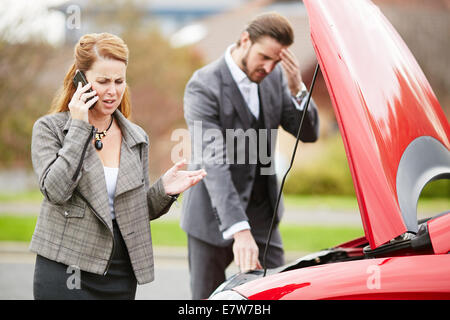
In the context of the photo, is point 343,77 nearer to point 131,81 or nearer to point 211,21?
point 131,81

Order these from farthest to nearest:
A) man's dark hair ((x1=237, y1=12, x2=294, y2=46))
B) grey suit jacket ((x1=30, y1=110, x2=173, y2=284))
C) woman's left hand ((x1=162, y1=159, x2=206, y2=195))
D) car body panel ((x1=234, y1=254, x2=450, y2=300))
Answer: man's dark hair ((x1=237, y1=12, x2=294, y2=46)) < woman's left hand ((x1=162, y1=159, x2=206, y2=195)) < grey suit jacket ((x1=30, y1=110, x2=173, y2=284)) < car body panel ((x1=234, y1=254, x2=450, y2=300))

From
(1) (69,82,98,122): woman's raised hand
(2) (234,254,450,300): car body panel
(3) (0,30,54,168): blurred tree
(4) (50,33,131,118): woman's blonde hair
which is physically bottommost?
(2) (234,254,450,300): car body panel

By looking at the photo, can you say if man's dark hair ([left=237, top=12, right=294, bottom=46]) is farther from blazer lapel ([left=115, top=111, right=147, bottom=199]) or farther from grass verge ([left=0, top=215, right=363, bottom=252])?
grass verge ([left=0, top=215, right=363, bottom=252])

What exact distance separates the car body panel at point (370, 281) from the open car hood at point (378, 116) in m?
0.10

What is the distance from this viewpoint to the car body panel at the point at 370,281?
160 centimetres

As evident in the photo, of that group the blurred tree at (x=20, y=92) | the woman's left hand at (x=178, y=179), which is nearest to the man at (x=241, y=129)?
the woman's left hand at (x=178, y=179)

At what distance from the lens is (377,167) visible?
5.77 ft

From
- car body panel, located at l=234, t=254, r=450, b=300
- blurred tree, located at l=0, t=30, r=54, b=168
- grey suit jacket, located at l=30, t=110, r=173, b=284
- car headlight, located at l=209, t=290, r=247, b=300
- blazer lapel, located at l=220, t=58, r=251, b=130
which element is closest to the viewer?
car body panel, located at l=234, t=254, r=450, b=300

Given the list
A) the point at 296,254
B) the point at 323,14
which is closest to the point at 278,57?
the point at 323,14

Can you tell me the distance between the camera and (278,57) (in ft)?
9.77

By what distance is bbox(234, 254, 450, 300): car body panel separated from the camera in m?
1.60

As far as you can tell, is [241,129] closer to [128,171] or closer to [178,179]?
[178,179]

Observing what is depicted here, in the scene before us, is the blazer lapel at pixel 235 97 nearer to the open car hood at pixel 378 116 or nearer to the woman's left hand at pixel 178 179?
the woman's left hand at pixel 178 179

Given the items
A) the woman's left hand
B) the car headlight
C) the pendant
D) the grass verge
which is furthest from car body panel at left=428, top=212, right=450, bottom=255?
the grass verge
